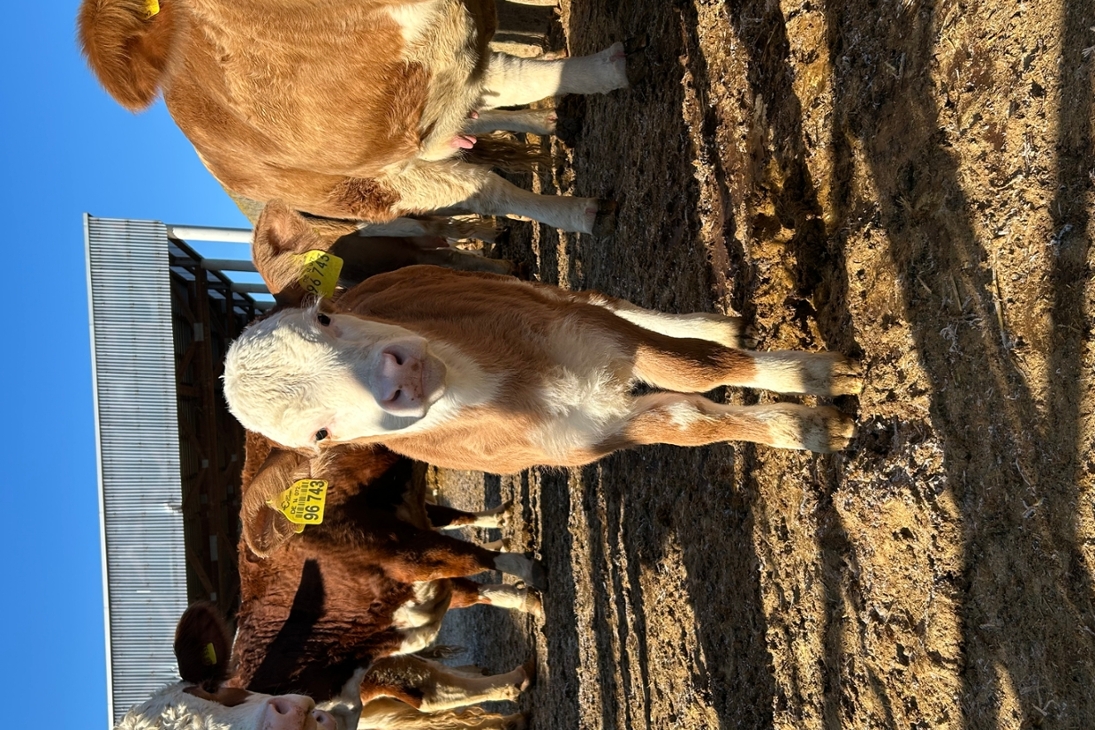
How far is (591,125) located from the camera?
5.51m

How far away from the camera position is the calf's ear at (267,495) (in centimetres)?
325

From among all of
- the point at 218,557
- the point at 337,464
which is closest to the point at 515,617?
the point at 337,464

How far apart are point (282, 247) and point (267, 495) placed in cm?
119

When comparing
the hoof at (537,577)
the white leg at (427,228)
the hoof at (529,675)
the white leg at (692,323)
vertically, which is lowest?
the hoof at (529,675)

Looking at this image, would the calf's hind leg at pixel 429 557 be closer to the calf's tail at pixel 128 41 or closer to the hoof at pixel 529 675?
the hoof at pixel 529 675

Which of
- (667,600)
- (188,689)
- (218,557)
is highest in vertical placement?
(667,600)

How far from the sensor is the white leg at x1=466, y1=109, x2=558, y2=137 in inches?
175

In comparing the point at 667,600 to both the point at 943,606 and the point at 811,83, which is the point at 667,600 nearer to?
the point at 943,606

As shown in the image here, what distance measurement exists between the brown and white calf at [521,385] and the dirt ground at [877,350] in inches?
12.3

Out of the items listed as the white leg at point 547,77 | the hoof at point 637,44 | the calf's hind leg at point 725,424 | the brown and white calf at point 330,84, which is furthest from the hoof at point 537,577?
the hoof at point 637,44

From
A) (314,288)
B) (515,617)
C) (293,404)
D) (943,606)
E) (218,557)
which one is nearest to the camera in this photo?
(943,606)

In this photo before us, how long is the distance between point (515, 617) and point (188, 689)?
3.44 m

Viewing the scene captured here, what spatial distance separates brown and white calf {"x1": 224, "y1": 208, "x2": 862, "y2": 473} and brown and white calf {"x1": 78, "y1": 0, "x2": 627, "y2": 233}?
121 cm

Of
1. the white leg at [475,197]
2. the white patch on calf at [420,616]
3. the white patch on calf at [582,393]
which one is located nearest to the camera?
the white patch on calf at [582,393]
